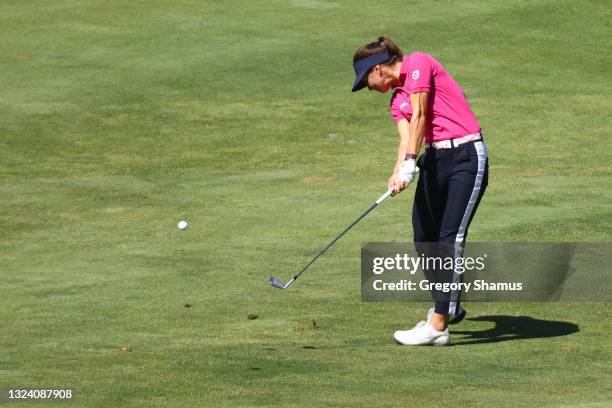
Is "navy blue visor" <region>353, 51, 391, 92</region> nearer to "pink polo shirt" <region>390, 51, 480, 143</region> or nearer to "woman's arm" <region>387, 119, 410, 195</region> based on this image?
"pink polo shirt" <region>390, 51, 480, 143</region>

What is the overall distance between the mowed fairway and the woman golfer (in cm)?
40

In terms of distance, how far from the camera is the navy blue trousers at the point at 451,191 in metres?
9.73

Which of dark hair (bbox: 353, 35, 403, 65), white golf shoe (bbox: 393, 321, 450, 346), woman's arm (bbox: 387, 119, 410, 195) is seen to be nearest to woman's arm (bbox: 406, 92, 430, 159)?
woman's arm (bbox: 387, 119, 410, 195)

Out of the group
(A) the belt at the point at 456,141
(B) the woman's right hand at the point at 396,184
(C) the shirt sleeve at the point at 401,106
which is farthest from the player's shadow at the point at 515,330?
(C) the shirt sleeve at the point at 401,106

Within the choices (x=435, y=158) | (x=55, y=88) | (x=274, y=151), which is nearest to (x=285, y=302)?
(x=435, y=158)

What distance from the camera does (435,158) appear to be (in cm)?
981

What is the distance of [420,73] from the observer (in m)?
9.54

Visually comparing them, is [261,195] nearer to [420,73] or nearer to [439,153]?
[439,153]

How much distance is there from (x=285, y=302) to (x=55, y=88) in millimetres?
12560

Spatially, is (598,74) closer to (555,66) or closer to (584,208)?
(555,66)

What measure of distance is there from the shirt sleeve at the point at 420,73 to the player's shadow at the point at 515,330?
1.92 metres

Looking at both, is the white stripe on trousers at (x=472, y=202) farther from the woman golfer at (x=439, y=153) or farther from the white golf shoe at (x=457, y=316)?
the white golf shoe at (x=457, y=316)

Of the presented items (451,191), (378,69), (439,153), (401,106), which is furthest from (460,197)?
(378,69)

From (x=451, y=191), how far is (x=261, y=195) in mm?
6671
